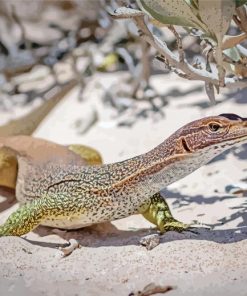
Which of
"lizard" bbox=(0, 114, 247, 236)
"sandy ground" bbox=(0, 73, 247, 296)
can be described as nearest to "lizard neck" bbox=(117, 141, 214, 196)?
"lizard" bbox=(0, 114, 247, 236)

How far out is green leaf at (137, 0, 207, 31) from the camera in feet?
12.4

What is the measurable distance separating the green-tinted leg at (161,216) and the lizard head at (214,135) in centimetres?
50

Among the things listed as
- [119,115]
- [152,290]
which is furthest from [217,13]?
[119,115]

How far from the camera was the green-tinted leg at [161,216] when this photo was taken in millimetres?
4293

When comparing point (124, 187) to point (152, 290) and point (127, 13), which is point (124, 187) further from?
point (127, 13)

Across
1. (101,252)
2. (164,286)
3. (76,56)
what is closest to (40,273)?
(101,252)

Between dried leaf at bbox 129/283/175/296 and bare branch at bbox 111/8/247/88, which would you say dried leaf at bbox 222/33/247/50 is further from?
dried leaf at bbox 129/283/175/296

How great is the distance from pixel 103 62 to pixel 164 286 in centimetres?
401

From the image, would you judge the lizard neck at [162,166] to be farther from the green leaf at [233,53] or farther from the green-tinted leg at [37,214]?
the green leaf at [233,53]

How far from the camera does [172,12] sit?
3811 millimetres

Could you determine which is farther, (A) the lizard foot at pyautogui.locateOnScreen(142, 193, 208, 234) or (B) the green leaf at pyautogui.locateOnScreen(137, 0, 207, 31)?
(A) the lizard foot at pyautogui.locateOnScreen(142, 193, 208, 234)

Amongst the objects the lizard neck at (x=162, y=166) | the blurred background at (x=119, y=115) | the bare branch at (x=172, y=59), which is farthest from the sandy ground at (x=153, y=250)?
the bare branch at (x=172, y=59)

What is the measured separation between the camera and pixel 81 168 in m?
4.63

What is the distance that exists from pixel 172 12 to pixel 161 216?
1.15 meters
